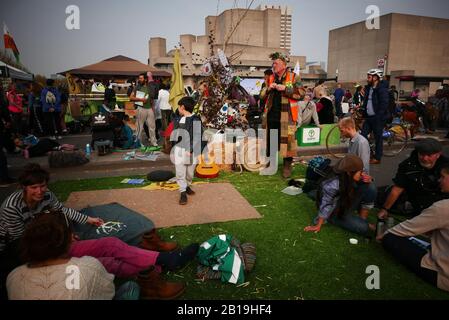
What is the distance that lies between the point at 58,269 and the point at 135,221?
69.0 inches

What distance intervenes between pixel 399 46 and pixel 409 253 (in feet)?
180

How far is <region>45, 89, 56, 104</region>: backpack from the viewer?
10484 mm

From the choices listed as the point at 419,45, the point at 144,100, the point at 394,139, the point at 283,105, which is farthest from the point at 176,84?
the point at 419,45

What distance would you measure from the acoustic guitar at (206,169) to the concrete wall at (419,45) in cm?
5096

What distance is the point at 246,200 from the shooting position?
5.15m

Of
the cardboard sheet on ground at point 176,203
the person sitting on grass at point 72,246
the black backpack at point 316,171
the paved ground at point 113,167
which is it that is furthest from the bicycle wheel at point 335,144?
the person sitting on grass at point 72,246

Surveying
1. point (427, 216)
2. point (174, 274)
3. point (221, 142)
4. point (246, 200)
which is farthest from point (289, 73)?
point (174, 274)

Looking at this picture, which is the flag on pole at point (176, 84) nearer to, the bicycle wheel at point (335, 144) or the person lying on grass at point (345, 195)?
the bicycle wheel at point (335, 144)

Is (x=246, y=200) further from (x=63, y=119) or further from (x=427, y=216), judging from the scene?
(x=63, y=119)

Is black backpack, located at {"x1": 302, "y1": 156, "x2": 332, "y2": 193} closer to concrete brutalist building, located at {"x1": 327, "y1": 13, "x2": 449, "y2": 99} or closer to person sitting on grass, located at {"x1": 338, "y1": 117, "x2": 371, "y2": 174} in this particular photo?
person sitting on grass, located at {"x1": 338, "y1": 117, "x2": 371, "y2": 174}

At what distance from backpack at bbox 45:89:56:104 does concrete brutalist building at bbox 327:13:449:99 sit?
46960 millimetres

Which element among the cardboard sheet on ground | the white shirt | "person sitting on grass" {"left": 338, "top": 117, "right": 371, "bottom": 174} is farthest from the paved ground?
the white shirt

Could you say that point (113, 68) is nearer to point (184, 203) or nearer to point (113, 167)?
point (113, 167)

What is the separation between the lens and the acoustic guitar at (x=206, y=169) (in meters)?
6.45
